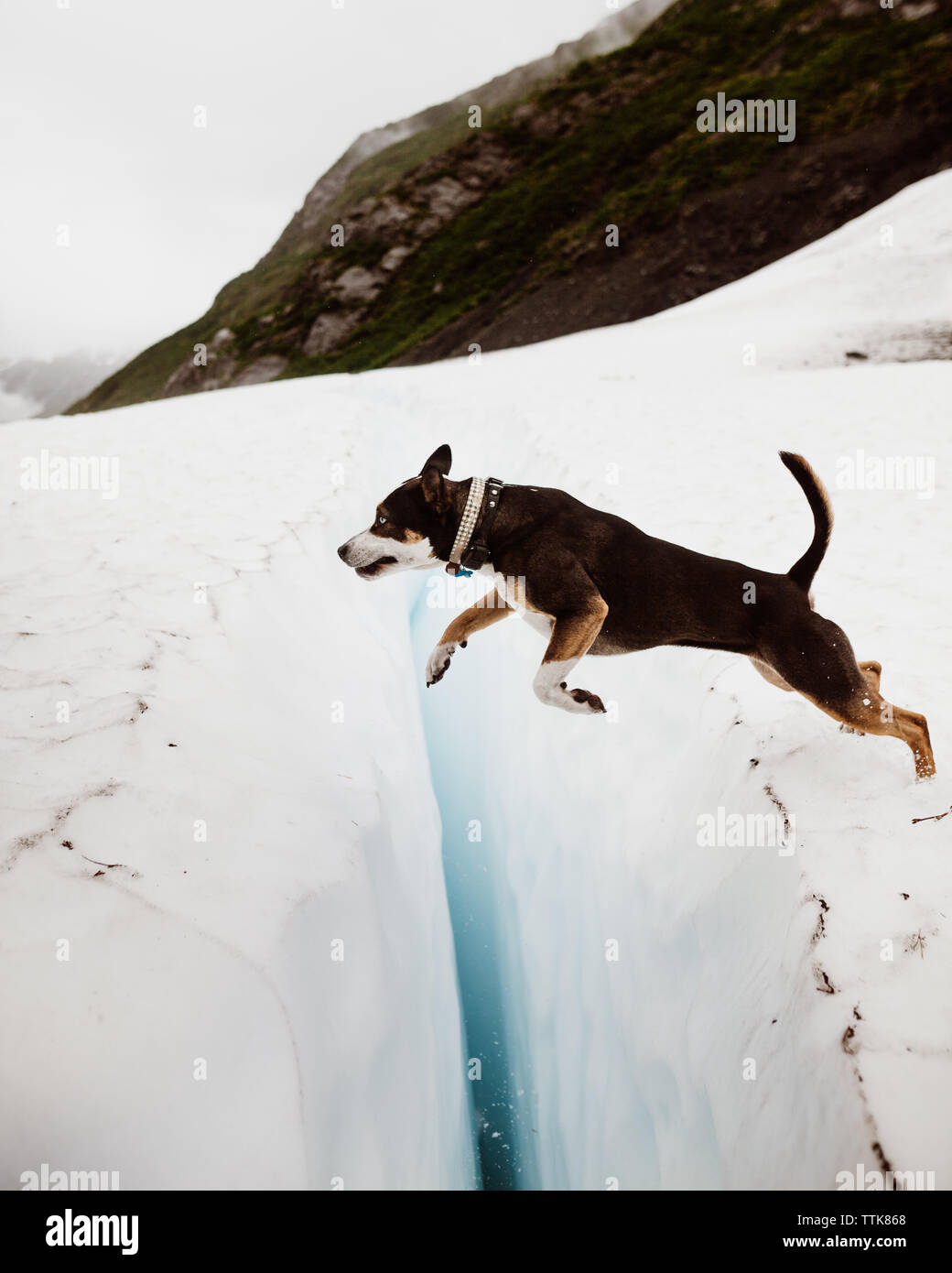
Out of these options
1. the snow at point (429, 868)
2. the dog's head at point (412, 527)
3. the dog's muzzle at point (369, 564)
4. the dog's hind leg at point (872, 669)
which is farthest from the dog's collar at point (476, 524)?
the dog's hind leg at point (872, 669)

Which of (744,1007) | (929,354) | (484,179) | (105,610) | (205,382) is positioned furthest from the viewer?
(205,382)

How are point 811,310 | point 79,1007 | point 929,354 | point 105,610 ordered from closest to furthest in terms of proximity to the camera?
point 79,1007 < point 105,610 < point 929,354 < point 811,310

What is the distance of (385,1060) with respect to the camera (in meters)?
2.26

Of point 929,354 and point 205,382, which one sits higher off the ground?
point 205,382

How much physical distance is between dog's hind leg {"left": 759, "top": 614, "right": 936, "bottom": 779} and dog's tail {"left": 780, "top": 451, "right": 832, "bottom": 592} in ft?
0.58

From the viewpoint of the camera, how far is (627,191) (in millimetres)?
27297

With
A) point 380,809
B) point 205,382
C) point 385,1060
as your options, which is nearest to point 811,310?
point 380,809

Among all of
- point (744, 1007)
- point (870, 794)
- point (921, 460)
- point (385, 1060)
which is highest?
point (921, 460)

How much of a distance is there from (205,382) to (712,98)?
29.8 metres

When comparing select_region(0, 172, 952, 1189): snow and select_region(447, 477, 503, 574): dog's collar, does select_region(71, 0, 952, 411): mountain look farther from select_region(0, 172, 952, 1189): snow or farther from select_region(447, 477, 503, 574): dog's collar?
select_region(447, 477, 503, 574): dog's collar

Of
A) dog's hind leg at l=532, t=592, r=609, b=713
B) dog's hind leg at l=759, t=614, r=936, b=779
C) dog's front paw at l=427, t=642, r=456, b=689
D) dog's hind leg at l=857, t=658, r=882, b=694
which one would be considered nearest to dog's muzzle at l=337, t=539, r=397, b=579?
dog's front paw at l=427, t=642, r=456, b=689

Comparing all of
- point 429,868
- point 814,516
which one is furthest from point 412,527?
point 429,868

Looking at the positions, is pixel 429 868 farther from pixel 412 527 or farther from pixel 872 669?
pixel 872 669

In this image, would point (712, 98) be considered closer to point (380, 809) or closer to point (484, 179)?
point (484, 179)
